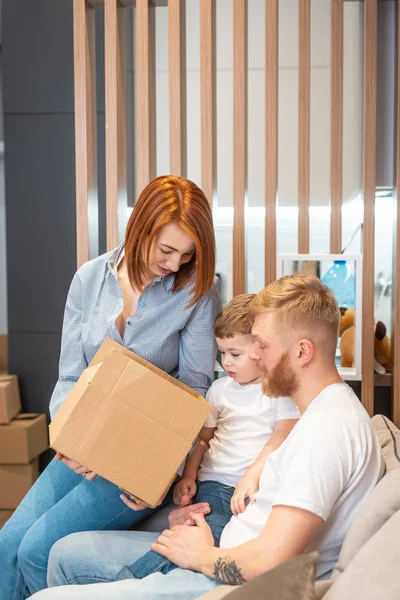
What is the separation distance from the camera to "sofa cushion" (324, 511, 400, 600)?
1.00 m

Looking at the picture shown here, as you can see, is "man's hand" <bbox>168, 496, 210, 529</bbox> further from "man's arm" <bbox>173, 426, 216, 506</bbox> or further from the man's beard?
the man's beard

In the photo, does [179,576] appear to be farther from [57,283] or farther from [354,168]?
[354,168]

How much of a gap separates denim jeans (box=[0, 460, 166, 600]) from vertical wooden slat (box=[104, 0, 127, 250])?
999 millimetres

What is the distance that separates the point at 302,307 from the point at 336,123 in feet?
3.91

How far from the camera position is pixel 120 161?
260cm

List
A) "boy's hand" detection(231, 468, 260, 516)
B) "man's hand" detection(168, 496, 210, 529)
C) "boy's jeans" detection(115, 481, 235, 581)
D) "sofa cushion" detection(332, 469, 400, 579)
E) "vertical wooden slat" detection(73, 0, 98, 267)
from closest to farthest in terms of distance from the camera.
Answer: "sofa cushion" detection(332, 469, 400, 579) < "boy's jeans" detection(115, 481, 235, 581) < "boy's hand" detection(231, 468, 260, 516) < "man's hand" detection(168, 496, 210, 529) < "vertical wooden slat" detection(73, 0, 98, 267)

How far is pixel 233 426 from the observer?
199 centimetres

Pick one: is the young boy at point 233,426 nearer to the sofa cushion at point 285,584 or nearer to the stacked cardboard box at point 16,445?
the sofa cushion at point 285,584

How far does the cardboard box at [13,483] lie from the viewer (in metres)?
3.48

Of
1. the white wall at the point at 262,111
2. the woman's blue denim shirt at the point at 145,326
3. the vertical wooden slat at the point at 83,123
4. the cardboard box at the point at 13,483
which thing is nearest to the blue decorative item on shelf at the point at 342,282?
the woman's blue denim shirt at the point at 145,326

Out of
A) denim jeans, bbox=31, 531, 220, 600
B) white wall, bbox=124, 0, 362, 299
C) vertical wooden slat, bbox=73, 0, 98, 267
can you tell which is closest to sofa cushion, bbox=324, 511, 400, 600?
denim jeans, bbox=31, 531, 220, 600

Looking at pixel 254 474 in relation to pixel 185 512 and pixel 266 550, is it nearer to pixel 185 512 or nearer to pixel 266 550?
pixel 185 512

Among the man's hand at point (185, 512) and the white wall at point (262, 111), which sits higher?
the white wall at point (262, 111)

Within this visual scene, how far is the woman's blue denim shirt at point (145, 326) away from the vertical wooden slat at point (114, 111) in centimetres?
50
